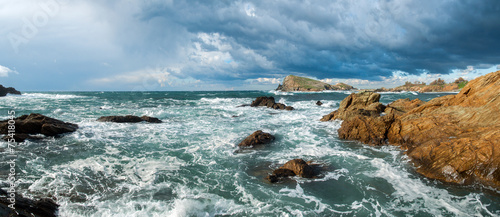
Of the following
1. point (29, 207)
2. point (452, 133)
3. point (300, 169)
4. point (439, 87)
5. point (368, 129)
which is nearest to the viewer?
point (29, 207)

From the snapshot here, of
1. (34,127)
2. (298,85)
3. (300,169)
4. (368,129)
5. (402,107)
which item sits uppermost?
(298,85)

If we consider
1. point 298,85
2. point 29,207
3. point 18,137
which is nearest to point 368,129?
point 29,207

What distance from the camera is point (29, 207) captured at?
504cm

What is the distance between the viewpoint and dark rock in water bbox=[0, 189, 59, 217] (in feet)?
14.8

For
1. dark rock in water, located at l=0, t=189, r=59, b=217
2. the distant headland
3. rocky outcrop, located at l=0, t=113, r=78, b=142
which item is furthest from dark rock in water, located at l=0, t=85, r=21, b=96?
the distant headland

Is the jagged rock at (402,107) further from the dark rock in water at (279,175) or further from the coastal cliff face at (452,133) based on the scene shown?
the dark rock in water at (279,175)

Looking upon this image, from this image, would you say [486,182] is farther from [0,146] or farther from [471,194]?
[0,146]

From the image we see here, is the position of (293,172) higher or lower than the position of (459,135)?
lower

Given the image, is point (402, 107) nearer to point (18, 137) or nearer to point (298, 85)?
point (18, 137)

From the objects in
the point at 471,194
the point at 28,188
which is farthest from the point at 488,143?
the point at 28,188

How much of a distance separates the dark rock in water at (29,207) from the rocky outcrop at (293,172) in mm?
5757

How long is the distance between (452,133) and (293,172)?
7.35m

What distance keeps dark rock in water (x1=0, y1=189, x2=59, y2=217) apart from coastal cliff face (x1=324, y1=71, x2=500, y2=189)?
1114 centimetres

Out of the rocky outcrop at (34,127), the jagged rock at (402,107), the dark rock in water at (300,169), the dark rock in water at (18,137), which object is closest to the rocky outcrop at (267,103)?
the jagged rock at (402,107)
